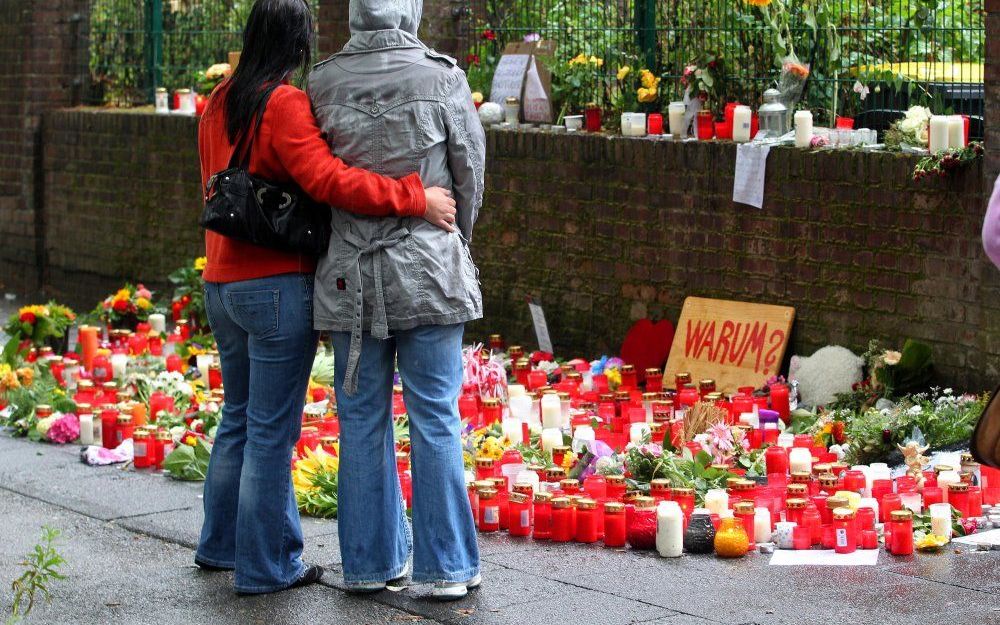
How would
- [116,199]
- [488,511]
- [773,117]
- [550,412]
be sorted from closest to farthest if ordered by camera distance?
[488,511] → [550,412] → [773,117] → [116,199]

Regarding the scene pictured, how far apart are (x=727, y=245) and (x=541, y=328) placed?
1422 mm

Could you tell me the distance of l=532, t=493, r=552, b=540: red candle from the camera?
5.55 m

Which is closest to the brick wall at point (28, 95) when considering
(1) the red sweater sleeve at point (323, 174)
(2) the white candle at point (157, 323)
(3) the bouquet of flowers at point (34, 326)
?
(2) the white candle at point (157, 323)

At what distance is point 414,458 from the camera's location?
15.5ft

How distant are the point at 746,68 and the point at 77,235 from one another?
6.81m

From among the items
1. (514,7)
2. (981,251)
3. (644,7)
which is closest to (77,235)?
(514,7)

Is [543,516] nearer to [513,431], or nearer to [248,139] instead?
[513,431]

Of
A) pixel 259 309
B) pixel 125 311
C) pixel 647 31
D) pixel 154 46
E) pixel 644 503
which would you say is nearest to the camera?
pixel 259 309

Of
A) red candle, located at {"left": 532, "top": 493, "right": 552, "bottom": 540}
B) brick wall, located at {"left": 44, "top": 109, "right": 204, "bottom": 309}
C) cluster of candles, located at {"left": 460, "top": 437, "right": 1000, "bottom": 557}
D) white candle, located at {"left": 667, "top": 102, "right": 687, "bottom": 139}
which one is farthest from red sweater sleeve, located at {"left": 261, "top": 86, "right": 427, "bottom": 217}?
brick wall, located at {"left": 44, "top": 109, "right": 204, "bottom": 309}

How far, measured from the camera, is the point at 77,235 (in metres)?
13.8

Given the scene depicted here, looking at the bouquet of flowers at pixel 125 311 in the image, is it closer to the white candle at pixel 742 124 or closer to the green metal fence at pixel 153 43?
the green metal fence at pixel 153 43

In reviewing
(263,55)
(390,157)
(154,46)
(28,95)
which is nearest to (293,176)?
(390,157)

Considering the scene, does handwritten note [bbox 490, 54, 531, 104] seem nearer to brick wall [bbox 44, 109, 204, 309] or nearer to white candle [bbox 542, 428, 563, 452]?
brick wall [bbox 44, 109, 204, 309]

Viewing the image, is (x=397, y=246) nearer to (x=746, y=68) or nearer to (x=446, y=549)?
(x=446, y=549)
